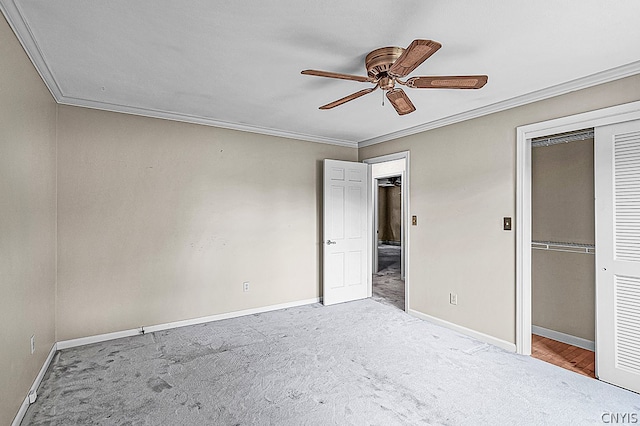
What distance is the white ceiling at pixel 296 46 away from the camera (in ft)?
6.01

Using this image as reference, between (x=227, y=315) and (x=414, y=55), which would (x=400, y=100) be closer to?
(x=414, y=55)

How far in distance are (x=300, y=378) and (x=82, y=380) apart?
68.9 inches

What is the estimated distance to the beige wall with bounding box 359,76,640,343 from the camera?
325cm

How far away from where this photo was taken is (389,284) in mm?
6203

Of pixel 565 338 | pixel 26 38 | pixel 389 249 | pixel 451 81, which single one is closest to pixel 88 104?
pixel 26 38

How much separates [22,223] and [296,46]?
86.6 inches

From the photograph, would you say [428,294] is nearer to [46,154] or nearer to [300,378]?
[300,378]

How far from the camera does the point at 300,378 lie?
8.91 feet

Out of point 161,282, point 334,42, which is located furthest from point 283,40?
point 161,282

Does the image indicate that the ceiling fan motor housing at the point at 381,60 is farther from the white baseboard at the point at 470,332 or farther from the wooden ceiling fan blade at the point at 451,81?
the white baseboard at the point at 470,332

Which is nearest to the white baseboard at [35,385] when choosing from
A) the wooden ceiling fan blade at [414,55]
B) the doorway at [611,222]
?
the wooden ceiling fan blade at [414,55]

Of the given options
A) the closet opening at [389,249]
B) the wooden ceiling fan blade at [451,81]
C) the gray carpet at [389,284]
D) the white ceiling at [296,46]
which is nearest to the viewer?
the white ceiling at [296,46]

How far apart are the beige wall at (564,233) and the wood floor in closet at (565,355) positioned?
183 mm

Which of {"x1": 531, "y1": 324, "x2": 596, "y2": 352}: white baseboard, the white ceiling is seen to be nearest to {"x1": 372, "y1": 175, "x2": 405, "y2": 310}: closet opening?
{"x1": 531, "y1": 324, "x2": 596, "y2": 352}: white baseboard
